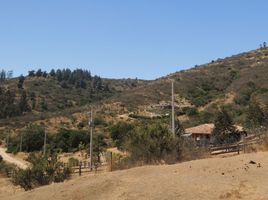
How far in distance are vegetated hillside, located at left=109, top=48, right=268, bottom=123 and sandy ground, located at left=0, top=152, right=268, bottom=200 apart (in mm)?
55547

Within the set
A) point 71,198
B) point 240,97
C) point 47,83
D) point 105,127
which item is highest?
point 47,83

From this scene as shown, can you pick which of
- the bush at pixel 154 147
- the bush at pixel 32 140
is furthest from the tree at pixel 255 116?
the bush at pixel 32 140

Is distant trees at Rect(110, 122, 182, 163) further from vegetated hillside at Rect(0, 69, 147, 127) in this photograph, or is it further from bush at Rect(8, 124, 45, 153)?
vegetated hillside at Rect(0, 69, 147, 127)

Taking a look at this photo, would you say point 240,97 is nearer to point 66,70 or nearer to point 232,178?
point 232,178

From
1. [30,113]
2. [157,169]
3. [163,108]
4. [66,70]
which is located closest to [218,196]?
[157,169]

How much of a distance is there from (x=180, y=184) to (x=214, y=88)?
91.9m

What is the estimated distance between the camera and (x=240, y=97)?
284 feet

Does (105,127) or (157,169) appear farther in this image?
(105,127)

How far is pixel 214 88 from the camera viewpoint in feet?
343

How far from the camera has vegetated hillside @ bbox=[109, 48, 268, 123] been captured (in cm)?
8578

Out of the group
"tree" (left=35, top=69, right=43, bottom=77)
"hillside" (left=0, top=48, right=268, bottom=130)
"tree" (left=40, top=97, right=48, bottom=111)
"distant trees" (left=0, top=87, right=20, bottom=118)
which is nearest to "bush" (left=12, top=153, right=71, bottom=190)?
"hillside" (left=0, top=48, right=268, bottom=130)

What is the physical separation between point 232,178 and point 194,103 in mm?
82192

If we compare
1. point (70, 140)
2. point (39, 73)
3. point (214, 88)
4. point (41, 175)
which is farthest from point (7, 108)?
point (41, 175)

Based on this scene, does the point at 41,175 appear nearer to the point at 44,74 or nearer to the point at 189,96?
the point at 189,96
